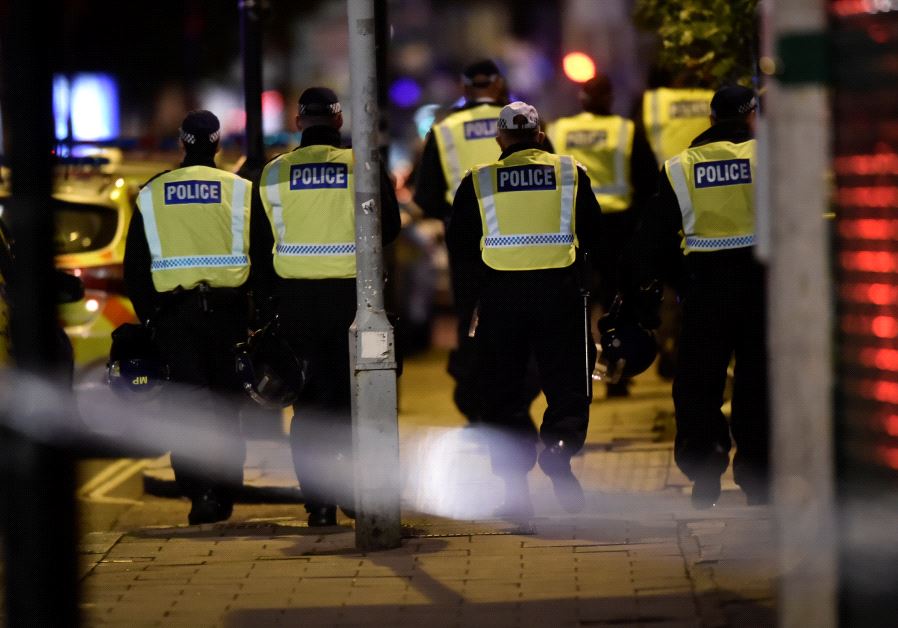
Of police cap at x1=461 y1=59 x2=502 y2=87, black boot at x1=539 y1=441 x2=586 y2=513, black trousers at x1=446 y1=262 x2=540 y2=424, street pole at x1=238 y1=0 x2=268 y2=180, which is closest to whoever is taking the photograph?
black boot at x1=539 y1=441 x2=586 y2=513

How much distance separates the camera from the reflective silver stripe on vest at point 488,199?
339 inches

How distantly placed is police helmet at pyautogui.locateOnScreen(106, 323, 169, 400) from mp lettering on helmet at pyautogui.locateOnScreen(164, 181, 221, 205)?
65 centimetres

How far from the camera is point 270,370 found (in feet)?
28.2

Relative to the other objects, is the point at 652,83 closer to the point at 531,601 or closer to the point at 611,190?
the point at 611,190

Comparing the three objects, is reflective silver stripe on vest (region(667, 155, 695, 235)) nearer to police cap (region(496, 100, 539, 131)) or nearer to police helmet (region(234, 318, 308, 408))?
police cap (region(496, 100, 539, 131))

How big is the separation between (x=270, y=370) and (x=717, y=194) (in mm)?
2233

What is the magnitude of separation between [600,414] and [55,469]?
23.7 feet

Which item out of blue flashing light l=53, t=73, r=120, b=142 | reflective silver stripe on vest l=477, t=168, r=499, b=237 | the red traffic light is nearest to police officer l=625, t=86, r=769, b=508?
reflective silver stripe on vest l=477, t=168, r=499, b=237

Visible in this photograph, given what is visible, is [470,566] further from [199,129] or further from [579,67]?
[579,67]

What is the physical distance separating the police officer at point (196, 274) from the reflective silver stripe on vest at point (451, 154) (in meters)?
1.82

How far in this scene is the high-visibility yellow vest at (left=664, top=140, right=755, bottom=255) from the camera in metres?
8.37

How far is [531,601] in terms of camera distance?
680 centimetres

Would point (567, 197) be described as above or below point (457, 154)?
below

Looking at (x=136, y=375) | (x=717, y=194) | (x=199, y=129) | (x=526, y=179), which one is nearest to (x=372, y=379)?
(x=526, y=179)
